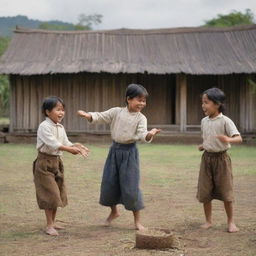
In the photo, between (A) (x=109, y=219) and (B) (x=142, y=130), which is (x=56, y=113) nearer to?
(B) (x=142, y=130)

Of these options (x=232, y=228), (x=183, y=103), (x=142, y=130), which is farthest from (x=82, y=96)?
(x=232, y=228)

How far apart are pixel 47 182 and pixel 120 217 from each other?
3.86ft

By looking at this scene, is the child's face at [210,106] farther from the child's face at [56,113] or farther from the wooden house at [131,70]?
the wooden house at [131,70]

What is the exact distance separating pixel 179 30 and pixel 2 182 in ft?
38.4

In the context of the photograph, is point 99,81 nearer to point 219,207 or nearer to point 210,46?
point 210,46

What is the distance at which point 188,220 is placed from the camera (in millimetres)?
6023

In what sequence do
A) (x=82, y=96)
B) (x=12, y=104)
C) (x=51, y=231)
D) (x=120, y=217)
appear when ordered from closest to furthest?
(x=51, y=231)
(x=120, y=217)
(x=12, y=104)
(x=82, y=96)

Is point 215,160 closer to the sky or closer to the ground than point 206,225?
closer to the sky

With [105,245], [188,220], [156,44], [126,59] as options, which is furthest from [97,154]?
[105,245]

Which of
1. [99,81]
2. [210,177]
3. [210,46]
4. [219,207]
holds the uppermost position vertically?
[210,46]

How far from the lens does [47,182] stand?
5.48 m

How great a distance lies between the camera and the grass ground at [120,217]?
4.77m

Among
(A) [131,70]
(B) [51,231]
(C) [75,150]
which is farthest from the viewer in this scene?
(A) [131,70]

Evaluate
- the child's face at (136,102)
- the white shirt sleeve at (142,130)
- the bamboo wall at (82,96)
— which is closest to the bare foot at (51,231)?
the white shirt sleeve at (142,130)
